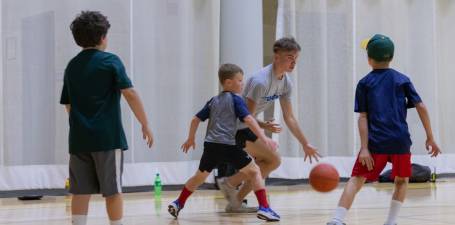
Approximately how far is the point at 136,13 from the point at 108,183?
15.5 feet

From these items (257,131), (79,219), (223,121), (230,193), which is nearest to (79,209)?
(79,219)

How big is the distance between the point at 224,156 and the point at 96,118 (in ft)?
5.77

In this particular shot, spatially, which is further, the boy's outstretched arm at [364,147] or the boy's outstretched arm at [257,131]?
the boy's outstretched arm at [257,131]

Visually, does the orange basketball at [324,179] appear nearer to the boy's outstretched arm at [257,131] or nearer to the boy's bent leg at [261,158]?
the boy's outstretched arm at [257,131]

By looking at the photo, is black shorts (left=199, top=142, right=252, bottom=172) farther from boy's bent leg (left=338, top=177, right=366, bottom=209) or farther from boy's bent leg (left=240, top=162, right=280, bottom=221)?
boy's bent leg (left=338, top=177, right=366, bottom=209)

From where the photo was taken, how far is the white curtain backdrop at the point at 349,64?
917 cm

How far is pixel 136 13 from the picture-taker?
8109 millimetres

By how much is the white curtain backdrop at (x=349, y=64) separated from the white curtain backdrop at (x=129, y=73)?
1217 mm

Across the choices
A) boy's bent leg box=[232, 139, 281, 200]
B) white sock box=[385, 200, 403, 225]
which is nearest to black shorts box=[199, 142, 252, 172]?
boy's bent leg box=[232, 139, 281, 200]

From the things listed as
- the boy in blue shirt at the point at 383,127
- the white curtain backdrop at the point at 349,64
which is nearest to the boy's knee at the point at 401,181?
the boy in blue shirt at the point at 383,127

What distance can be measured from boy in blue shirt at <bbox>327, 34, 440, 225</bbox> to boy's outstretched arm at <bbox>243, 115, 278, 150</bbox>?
2.23ft

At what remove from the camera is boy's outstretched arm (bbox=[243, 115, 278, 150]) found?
4761mm

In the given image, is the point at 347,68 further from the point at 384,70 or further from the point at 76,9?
the point at 384,70

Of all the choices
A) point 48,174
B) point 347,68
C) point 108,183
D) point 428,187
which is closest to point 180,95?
point 48,174
